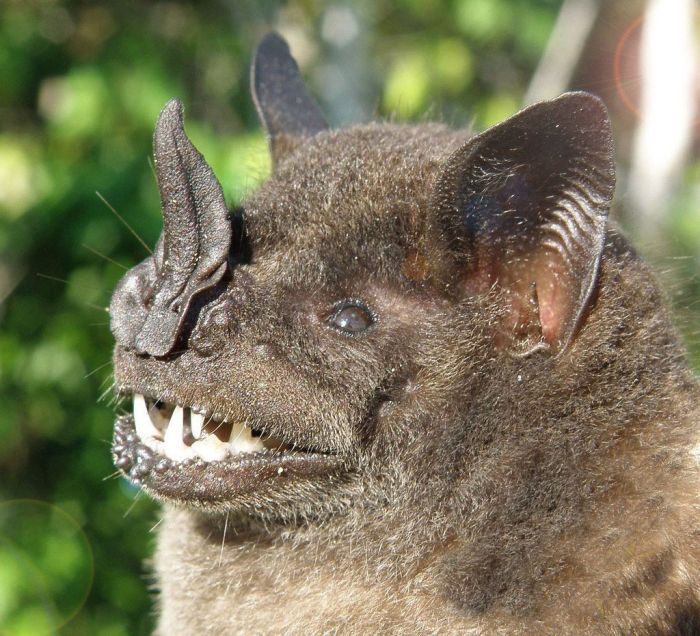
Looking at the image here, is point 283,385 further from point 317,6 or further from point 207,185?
point 317,6

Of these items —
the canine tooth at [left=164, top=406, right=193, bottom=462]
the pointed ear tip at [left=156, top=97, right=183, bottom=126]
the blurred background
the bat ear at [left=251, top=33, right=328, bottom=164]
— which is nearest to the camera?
the pointed ear tip at [left=156, top=97, right=183, bottom=126]

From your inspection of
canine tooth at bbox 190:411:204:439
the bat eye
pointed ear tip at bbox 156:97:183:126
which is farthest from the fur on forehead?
canine tooth at bbox 190:411:204:439

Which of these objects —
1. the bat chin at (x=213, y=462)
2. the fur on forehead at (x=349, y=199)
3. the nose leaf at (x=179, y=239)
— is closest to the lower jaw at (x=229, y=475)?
the bat chin at (x=213, y=462)

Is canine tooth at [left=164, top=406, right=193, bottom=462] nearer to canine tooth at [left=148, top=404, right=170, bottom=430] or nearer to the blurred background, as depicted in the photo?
canine tooth at [left=148, top=404, right=170, bottom=430]

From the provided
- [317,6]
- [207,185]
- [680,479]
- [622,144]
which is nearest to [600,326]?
[680,479]

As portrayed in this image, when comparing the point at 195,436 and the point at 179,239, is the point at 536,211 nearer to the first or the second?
the point at 179,239
